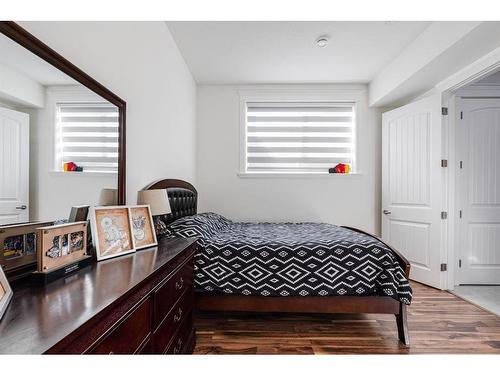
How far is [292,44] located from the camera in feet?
9.55

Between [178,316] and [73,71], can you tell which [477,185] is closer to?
[178,316]

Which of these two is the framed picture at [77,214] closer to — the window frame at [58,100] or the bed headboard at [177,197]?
the window frame at [58,100]

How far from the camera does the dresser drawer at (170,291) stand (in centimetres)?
119

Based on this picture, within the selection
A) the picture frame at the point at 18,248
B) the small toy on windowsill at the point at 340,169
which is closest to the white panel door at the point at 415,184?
the small toy on windowsill at the point at 340,169

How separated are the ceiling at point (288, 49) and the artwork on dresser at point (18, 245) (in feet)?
7.66

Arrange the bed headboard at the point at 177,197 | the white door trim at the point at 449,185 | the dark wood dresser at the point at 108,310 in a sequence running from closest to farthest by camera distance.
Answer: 1. the dark wood dresser at the point at 108,310
2. the bed headboard at the point at 177,197
3. the white door trim at the point at 449,185

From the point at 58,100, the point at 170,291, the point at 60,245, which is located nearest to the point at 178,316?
the point at 170,291

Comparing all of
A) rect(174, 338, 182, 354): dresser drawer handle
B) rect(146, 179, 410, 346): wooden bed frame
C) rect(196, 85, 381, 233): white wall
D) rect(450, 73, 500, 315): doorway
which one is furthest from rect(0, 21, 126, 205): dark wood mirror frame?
rect(450, 73, 500, 315): doorway

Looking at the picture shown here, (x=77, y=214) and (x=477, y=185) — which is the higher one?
(x=477, y=185)

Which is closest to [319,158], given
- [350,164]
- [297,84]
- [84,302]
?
[350,164]

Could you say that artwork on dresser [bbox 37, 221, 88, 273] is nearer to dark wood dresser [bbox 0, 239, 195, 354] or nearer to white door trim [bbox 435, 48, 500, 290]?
dark wood dresser [bbox 0, 239, 195, 354]

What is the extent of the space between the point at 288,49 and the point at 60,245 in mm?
2916

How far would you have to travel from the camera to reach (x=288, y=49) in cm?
301
